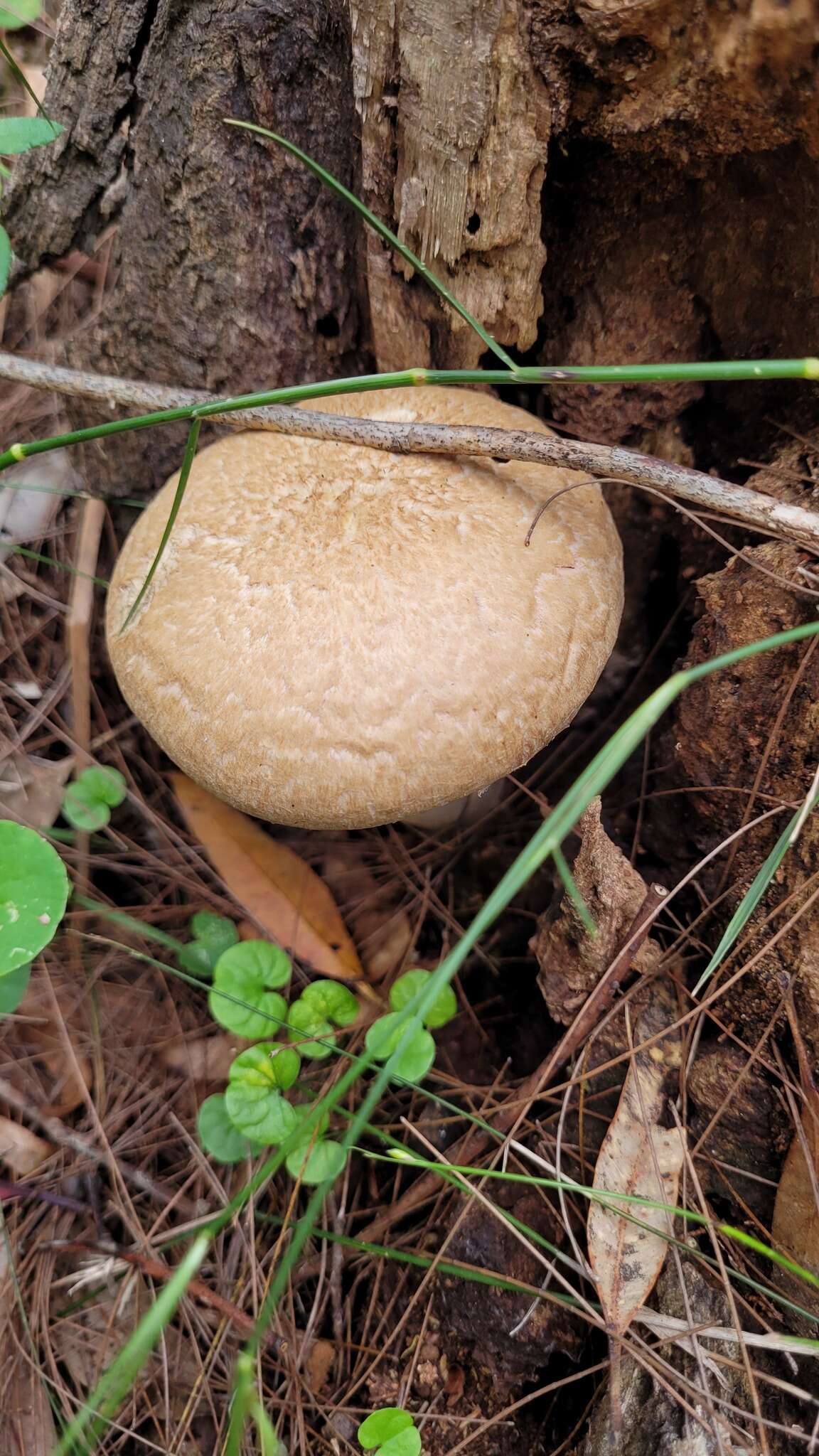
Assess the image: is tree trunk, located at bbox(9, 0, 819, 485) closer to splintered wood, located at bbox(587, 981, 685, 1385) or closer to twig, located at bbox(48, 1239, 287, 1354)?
splintered wood, located at bbox(587, 981, 685, 1385)

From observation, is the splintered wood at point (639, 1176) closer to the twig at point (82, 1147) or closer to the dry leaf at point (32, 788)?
the twig at point (82, 1147)

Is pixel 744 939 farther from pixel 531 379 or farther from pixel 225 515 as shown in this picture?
pixel 225 515

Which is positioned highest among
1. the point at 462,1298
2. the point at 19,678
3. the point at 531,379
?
Answer: the point at 531,379

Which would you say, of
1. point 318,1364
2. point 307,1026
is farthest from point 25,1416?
point 307,1026

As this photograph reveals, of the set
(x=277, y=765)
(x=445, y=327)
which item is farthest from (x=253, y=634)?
(x=445, y=327)

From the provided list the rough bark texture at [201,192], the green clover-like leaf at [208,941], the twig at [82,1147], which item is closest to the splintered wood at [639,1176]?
the twig at [82,1147]

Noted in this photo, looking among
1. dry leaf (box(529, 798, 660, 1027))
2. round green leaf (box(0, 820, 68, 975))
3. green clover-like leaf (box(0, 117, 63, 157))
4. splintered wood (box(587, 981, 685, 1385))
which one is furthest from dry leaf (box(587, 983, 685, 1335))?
green clover-like leaf (box(0, 117, 63, 157))
